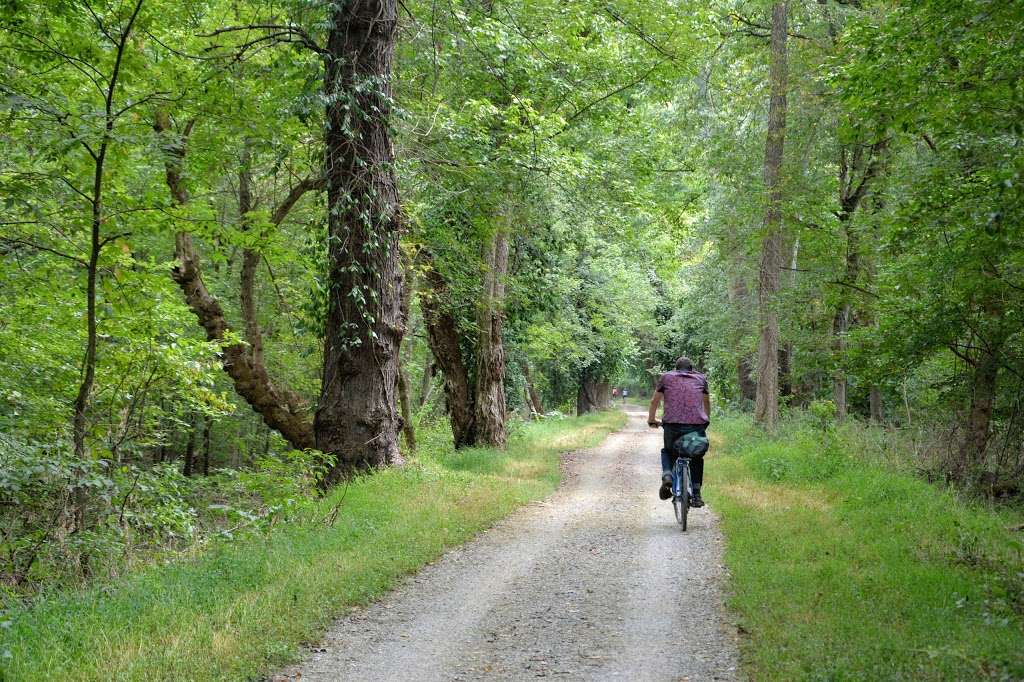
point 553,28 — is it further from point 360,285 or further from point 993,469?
point 993,469

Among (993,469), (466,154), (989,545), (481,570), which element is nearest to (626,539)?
(481,570)

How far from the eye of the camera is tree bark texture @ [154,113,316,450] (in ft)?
45.3

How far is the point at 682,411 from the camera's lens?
32.9ft

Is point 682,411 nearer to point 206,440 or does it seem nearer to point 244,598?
point 244,598

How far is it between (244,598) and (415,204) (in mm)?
8978

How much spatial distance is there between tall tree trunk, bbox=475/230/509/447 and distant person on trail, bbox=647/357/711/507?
778 centimetres

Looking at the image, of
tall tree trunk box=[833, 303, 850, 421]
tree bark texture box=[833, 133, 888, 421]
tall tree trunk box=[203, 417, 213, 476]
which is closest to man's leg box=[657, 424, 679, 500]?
tree bark texture box=[833, 133, 888, 421]

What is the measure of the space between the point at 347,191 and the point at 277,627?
232 inches

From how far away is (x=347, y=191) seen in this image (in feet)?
32.5

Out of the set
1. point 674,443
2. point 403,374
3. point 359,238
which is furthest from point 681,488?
point 403,374

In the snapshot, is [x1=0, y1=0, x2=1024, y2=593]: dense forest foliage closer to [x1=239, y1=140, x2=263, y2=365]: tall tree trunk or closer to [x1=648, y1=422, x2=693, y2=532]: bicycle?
[x1=239, y1=140, x2=263, y2=365]: tall tree trunk

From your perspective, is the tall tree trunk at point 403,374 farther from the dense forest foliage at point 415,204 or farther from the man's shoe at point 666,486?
the man's shoe at point 666,486

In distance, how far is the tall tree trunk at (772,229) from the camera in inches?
702

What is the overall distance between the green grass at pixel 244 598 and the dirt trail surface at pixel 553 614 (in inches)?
9.5
